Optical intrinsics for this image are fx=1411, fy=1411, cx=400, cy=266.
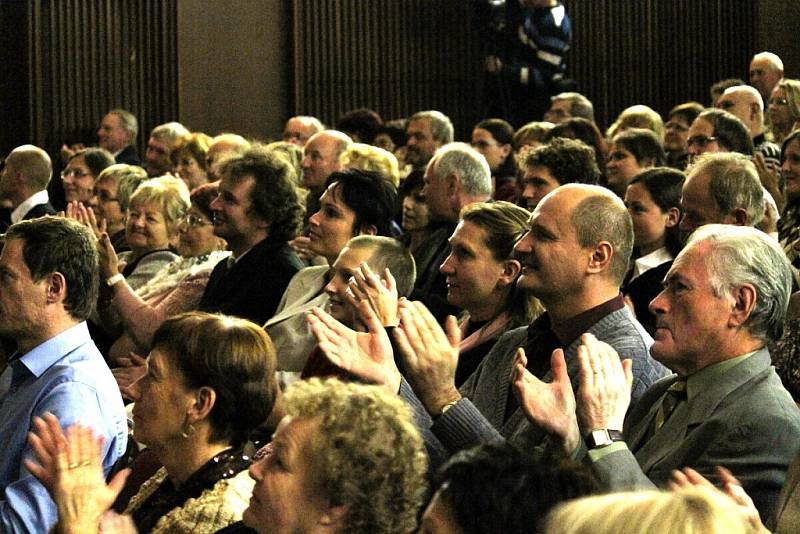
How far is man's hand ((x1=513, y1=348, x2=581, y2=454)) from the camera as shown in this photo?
2.46 meters

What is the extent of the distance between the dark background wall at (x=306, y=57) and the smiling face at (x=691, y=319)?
7.15 meters

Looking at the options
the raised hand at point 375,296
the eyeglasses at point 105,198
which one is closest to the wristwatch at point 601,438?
the raised hand at point 375,296

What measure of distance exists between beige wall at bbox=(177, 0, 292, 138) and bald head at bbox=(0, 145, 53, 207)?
2.78 metres

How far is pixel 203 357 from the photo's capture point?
2801mm

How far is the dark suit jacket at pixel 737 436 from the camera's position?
8.23ft

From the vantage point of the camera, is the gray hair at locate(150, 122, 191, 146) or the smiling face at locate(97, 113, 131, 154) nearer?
Answer: the gray hair at locate(150, 122, 191, 146)

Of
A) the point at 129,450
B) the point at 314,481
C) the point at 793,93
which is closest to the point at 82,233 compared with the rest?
the point at 129,450

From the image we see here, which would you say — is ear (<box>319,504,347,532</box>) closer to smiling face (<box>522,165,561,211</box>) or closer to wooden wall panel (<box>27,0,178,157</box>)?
smiling face (<box>522,165,561,211</box>)

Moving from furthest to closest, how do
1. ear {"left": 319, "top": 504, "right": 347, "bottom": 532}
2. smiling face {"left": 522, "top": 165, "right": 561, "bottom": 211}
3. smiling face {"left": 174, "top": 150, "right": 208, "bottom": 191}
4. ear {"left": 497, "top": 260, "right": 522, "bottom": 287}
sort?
1. smiling face {"left": 174, "top": 150, "right": 208, "bottom": 191}
2. smiling face {"left": 522, "top": 165, "right": 561, "bottom": 211}
3. ear {"left": 497, "top": 260, "right": 522, "bottom": 287}
4. ear {"left": 319, "top": 504, "right": 347, "bottom": 532}

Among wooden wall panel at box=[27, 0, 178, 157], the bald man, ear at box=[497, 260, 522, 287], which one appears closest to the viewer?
ear at box=[497, 260, 522, 287]

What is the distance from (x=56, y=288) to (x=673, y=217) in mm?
2178

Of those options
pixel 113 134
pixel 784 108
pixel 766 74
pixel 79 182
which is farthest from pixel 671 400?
pixel 113 134

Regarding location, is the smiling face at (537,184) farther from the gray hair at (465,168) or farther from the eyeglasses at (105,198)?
the eyeglasses at (105,198)

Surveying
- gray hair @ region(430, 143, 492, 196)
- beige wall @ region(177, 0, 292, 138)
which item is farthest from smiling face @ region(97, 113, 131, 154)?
gray hair @ region(430, 143, 492, 196)
